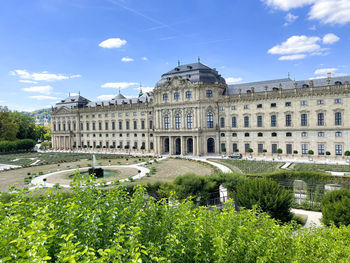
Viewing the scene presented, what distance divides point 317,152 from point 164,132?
36.5 meters

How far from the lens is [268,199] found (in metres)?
18.7

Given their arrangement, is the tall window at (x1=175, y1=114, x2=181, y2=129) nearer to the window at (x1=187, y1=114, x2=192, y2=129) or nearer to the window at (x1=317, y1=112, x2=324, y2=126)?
the window at (x1=187, y1=114, x2=192, y2=129)

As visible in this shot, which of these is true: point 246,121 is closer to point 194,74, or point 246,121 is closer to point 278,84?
→ point 278,84

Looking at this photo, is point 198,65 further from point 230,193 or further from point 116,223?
point 116,223

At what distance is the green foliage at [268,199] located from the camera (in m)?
18.5

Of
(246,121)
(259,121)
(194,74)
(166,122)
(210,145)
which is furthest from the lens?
(166,122)

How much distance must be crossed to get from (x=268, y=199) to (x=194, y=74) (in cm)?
4811

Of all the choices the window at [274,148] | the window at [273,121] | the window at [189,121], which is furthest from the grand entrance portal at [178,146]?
the window at [273,121]

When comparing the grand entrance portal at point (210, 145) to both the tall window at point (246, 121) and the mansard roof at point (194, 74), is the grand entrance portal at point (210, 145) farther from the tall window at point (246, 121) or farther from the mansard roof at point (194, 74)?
the mansard roof at point (194, 74)

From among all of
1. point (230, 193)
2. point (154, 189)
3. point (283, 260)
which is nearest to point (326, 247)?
point (283, 260)

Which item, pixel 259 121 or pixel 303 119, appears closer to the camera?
pixel 303 119

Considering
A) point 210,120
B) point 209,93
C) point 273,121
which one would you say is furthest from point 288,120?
point 209,93

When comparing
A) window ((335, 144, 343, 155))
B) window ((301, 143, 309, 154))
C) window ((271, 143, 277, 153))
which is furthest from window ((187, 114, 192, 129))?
window ((335, 144, 343, 155))

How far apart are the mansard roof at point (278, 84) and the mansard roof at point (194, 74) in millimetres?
5475
